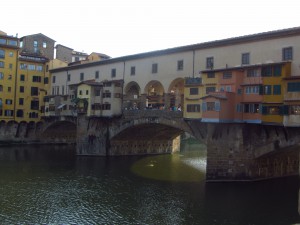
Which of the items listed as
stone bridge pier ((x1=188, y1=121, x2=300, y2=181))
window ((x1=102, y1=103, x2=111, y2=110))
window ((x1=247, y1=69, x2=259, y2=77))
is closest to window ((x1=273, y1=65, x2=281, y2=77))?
window ((x1=247, y1=69, x2=259, y2=77))

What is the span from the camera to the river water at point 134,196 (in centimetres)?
2958

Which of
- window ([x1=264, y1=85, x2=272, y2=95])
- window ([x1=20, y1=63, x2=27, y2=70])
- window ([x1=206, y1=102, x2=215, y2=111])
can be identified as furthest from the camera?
window ([x1=20, y1=63, x2=27, y2=70])

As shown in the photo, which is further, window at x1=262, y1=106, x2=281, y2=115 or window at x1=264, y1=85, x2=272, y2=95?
window at x1=264, y1=85, x2=272, y2=95

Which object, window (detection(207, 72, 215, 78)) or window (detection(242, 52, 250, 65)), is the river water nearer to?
window (detection(207, 72, 215, 78))

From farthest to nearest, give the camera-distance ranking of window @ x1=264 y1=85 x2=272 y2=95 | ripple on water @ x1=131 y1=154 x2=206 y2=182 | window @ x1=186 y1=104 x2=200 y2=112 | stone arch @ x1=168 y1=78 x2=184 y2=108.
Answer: stone arch @ x1=168 y1=78 x2=184 y2=108 → ripple on water @ x1=131 y1=154 x2=206 y2=182 → window @ x1=186 y1=104 x2=200 y2=112 → window @ x1=264 y1=85 x2=272 y2=95

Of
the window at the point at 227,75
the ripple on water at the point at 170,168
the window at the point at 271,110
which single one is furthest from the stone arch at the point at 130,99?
the window at the point at 271,110

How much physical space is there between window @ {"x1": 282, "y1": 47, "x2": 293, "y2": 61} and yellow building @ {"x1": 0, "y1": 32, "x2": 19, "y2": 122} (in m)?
63.1

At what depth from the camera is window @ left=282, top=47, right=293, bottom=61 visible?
3772cm

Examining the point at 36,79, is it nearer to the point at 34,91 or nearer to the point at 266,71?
the point at 34,91

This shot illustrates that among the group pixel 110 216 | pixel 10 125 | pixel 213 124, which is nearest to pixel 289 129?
pixel 213 124

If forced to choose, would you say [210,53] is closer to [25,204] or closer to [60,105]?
[25,204]

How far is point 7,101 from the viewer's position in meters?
81.6

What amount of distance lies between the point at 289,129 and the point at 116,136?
33.3 m

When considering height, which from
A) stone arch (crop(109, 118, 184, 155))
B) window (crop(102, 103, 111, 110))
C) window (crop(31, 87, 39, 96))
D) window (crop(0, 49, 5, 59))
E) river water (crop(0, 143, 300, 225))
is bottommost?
river water (crop(0, 143, 300, 225))
